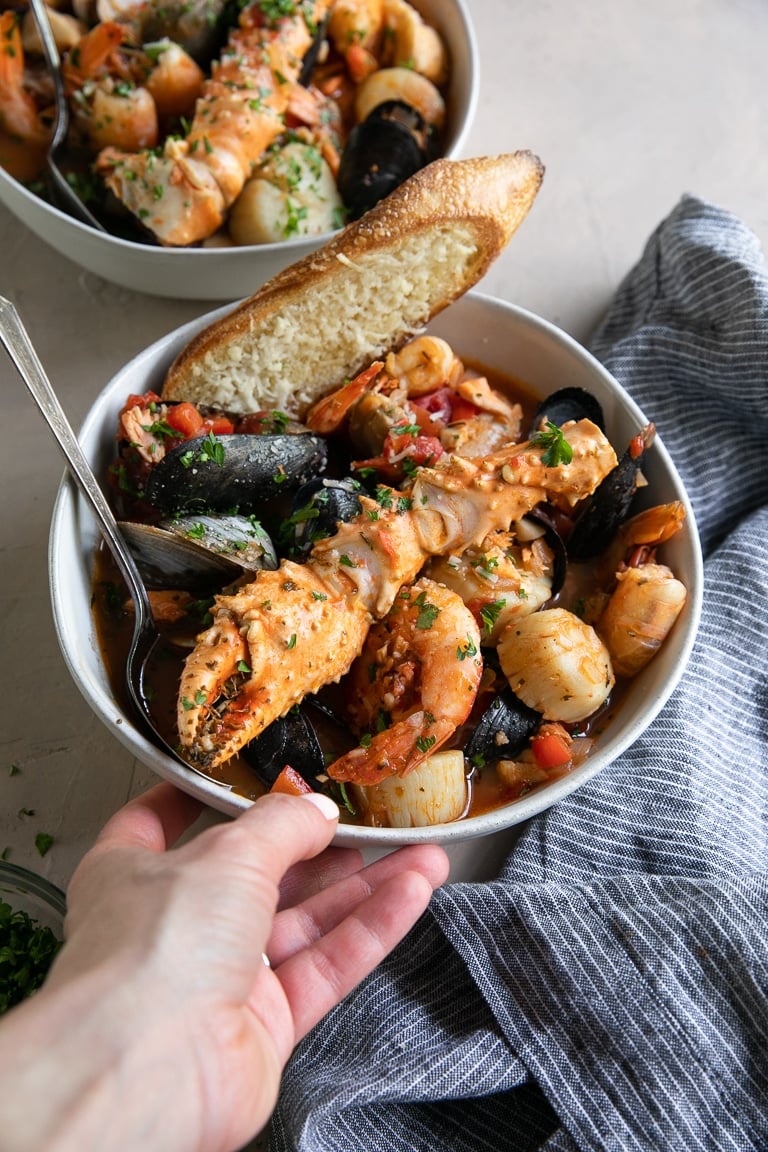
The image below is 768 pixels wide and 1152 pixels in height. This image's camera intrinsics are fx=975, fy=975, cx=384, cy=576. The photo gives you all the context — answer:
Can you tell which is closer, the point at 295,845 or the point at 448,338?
the point at 295,845

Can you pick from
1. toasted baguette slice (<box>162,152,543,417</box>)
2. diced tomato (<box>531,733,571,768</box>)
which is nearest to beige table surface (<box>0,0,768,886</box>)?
toasted baguette slice (<box>162,152,543,417</box>)

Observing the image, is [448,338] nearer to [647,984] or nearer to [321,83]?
[321,83]

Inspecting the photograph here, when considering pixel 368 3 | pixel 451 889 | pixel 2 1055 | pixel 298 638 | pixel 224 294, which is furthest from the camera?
pixel 368 3

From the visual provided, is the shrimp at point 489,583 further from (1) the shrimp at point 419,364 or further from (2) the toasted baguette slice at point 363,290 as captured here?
(2) the toasted baguette slice at point 363,290

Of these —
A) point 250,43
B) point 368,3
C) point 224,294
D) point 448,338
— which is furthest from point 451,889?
point 368,3

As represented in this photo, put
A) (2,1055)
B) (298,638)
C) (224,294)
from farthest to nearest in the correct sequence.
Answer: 1. (224,294)
2. (298,638)
3. (2,1055)

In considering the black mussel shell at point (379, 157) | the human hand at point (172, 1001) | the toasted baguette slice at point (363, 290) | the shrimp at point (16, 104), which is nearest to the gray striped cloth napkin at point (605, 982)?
the human hand at point (172, 1001)

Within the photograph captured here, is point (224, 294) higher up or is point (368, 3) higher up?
point (368, 3)
